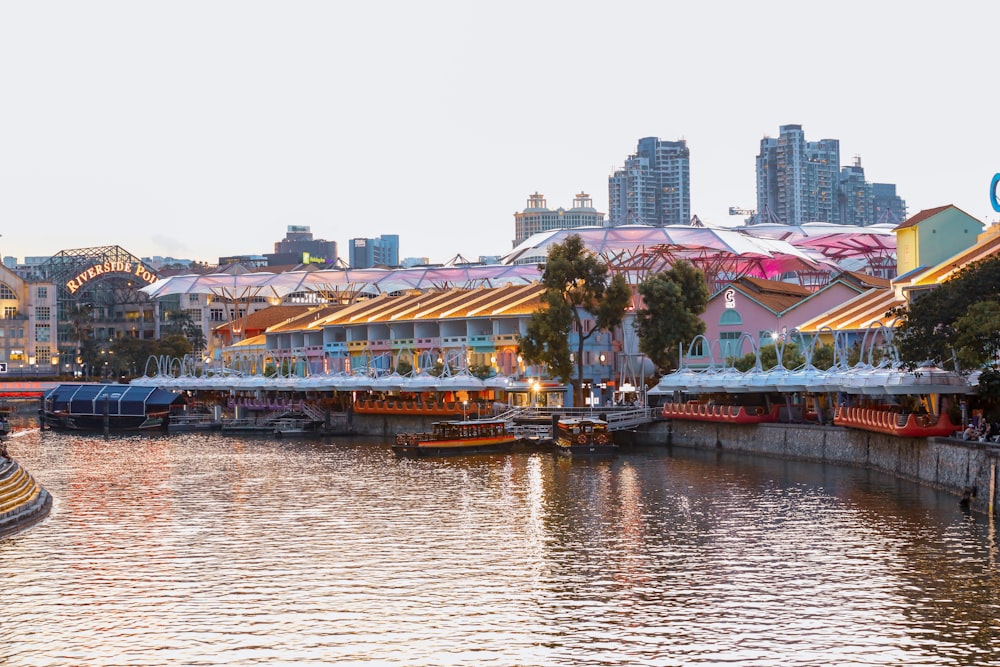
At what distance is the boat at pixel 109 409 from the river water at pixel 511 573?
64.2 metres

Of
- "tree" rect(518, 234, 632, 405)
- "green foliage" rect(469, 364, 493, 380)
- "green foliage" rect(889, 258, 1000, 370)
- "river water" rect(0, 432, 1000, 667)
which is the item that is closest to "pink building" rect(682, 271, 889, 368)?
"tree" rect(518, 234, 632, 405)

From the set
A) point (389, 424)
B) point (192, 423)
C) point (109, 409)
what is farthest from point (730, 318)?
point (109, 409)

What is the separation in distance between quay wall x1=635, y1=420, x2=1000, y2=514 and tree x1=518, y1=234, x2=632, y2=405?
33.3ft

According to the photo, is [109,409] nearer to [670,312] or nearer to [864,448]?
[670,312]

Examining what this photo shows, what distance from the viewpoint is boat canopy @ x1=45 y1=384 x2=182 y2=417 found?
14038 centimetres

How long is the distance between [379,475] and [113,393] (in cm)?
7154

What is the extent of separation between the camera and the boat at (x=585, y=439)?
91.8m

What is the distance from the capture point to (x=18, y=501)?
197 ft

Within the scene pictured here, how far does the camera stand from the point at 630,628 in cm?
3891

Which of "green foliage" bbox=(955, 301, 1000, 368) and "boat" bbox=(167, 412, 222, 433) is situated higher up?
"green foliage" bbox=(955, 301, 1000, 368)

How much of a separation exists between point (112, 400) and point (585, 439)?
221ft

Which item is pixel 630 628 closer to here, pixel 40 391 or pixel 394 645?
pixel 394 645

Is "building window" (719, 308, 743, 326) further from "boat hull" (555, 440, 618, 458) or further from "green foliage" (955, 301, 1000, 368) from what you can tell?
"green foliage" (955, 301, 1000, 368)

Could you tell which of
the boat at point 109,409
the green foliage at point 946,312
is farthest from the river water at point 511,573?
the boat at point 109,409
